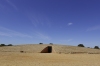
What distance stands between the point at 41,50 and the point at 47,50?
335 cm

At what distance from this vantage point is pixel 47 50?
43.6 metres

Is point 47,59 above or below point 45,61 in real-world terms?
above

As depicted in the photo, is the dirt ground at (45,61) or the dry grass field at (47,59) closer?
the dirt ground at (45,61)

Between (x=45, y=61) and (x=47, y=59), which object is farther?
(x=47, y=59)

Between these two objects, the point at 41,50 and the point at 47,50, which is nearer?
the point at 41,50

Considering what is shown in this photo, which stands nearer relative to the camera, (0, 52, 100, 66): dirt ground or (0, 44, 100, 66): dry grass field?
(0, 52, 100, 66): dirt ground

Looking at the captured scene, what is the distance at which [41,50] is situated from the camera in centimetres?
4081
